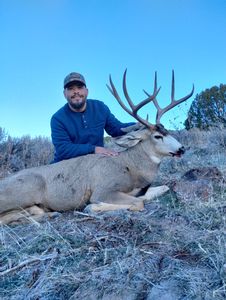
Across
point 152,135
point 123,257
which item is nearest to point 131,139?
point 152,135

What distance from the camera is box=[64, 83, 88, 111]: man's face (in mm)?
6312

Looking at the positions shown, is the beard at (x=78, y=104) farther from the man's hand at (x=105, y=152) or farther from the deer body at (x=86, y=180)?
the deer body at (x=86, y=180)

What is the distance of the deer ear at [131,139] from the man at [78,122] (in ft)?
1.82

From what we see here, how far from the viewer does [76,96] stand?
249 inches

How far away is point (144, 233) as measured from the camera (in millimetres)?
3246

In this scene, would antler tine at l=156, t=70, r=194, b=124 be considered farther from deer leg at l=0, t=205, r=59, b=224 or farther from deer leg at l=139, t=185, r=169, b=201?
deer leg at l=0, t=205, r=59, b=224

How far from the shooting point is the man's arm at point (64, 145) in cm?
568

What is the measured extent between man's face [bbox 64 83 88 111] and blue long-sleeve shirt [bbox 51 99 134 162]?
0.29ft

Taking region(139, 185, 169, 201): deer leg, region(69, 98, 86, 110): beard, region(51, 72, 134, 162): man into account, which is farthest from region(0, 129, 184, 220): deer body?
region(69, 98, 86, 110): beard

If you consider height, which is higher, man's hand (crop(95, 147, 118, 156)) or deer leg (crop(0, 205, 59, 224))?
man's hand (crop(95, 147, 118, 156))

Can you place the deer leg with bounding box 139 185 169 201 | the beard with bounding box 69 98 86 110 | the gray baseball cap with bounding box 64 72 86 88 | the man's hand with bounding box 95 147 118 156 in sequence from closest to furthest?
the deer leg with bounding box 139 185 169 201 → the man's hand with bounding box 95 147 118 156 → the beard with bounding box 69 98 86 110 → the gray baseball cap with bounding box 64 72 86 88

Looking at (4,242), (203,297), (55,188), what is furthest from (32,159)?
(203,297)

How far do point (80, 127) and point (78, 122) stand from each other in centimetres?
9

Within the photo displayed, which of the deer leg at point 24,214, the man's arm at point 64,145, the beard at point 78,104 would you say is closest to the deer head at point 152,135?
the man's arm at point 64,145
